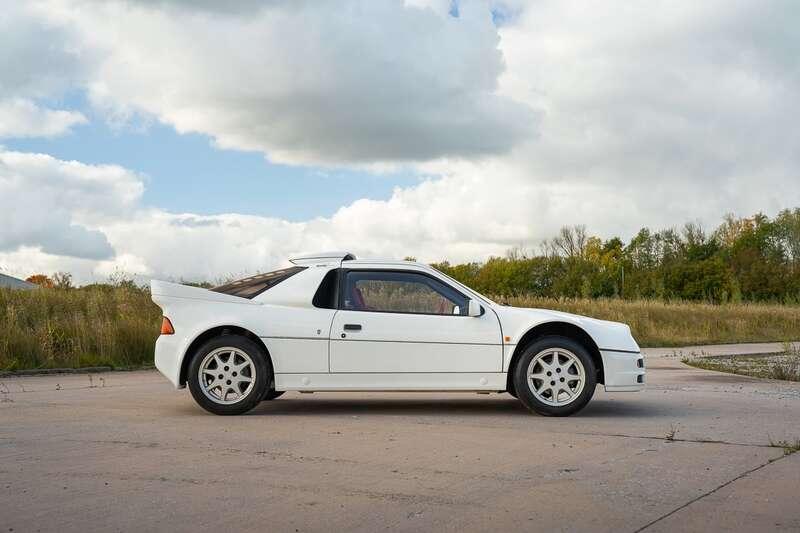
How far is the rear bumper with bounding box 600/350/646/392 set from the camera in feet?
29.9

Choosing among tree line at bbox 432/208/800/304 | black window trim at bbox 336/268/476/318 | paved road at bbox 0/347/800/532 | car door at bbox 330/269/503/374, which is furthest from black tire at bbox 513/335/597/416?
tree line at bbox 432/208/800/304

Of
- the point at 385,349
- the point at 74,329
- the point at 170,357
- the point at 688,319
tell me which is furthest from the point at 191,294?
the point at 688,319

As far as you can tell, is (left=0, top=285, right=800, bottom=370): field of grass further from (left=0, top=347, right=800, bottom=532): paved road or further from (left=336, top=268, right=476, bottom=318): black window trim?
(left=336, top=268, right=476, bottom=318): black window trim

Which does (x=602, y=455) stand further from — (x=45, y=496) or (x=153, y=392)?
(x=153, y=392)

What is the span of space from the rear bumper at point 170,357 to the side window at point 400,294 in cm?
176

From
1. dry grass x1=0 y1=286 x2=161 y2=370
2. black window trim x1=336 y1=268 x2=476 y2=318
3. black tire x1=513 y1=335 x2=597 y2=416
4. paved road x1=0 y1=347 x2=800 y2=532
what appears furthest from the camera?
dry grass x1=0 y1=286 x2=161 y2=370

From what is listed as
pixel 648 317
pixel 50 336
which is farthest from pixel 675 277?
pixel 50 336

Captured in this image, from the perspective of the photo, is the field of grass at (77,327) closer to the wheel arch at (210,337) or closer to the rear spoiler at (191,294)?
the rear spoiler at (191,294)

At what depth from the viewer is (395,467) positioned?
6.23m

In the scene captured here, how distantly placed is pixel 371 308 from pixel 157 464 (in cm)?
337

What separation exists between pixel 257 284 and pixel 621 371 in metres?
3.94

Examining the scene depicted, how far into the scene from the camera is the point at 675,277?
7506 centimetres

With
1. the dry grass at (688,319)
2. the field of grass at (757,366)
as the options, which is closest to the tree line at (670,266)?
the dry grass at (688,319)

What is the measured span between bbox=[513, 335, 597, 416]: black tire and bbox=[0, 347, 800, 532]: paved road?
14 cm
